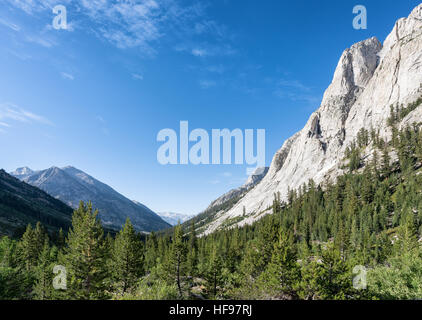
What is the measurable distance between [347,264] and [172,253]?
3257 centimetres

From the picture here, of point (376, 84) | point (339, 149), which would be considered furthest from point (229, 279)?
point (376, 84)

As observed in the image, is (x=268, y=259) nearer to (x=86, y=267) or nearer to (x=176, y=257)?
(x=176, y=257)

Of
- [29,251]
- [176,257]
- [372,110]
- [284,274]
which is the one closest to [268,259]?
[284,274]

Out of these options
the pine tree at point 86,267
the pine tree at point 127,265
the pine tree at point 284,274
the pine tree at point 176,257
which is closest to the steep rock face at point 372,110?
the pine tree at point 176,257

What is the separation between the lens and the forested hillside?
27328mm

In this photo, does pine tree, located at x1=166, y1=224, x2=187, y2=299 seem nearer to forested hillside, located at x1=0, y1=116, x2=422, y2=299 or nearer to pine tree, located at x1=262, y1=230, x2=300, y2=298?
forested hillside, located at x1=0, y1=116, x2=422, y2=299

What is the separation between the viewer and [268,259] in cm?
4675

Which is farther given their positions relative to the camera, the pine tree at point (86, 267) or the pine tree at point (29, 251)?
the pine tree at point (29, 251)

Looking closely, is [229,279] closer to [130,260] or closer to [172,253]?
[172,253]

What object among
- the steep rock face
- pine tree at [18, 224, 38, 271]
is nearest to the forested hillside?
pine tree at [18, 224, 38, 271]

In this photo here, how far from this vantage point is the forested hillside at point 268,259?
27328 mm

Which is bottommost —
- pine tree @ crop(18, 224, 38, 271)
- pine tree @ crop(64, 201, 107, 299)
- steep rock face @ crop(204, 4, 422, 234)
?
pine tree @ crop(18, 224, 38, 271)

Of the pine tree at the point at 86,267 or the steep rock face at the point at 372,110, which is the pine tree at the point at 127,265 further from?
the steep rock face at the point at 372,110

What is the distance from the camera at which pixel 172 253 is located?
44.5 m
